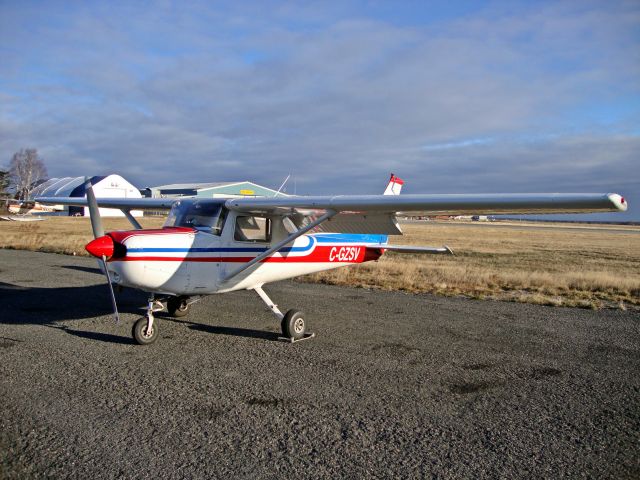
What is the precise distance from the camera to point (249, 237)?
305 inches

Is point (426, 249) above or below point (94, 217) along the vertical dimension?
below

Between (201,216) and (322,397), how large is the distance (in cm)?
375

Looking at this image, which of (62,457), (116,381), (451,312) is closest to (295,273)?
(451,312)

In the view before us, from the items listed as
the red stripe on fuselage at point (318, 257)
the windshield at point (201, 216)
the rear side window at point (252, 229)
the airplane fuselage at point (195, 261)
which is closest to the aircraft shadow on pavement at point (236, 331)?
the airplane fuselage at point (195, 261)

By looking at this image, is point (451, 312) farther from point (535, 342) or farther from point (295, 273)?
point (295, 273)

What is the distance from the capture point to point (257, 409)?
4582mm

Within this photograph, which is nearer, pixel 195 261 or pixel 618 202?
pixel 618 202

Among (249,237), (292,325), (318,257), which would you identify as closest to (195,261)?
(249,237)

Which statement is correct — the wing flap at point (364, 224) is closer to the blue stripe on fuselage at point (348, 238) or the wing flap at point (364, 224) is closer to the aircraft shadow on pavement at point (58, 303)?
the blue stripe on fuselage at point (348, 238)

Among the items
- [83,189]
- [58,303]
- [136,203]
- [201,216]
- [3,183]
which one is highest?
[3,183]

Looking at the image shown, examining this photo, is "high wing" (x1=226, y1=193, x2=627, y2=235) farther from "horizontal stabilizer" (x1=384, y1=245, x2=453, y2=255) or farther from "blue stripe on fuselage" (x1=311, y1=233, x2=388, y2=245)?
"horizontal stabilizer" (x1=384, y1=245, x2=453, y2=255)

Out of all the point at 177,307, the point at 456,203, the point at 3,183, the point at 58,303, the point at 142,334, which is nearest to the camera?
the point at 456,203

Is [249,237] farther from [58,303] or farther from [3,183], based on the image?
[3,183]

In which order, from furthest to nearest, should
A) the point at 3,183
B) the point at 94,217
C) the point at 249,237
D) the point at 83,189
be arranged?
1. the point at 83,189
2. the point at 3,183
3. the point at 249,237
4. the point at 94,217
